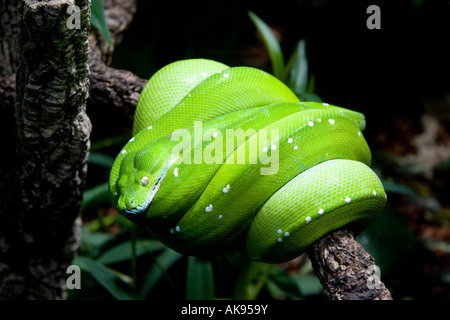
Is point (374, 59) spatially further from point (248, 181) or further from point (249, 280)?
point (248, 181)

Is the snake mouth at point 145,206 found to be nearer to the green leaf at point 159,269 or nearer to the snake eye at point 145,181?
the snake eye at point 145,181

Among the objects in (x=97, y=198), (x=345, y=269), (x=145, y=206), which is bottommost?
(x=97, y=198)

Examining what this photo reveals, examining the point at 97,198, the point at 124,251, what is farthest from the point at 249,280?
the point at 97,198

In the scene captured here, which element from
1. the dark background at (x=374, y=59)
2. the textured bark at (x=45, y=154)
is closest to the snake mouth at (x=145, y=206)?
the textured bark at (x=45, y=154)

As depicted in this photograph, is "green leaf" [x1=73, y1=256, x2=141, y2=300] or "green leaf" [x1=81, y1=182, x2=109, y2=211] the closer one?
"green leaf" [x1=73, y1=256, x2=141, y2=300]

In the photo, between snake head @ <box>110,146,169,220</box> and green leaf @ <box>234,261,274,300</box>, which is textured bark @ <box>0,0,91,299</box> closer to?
snake head @ <box>110,146,169,220</box>

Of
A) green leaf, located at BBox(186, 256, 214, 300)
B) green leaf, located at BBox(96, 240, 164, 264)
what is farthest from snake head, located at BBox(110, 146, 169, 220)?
green leaf, located at BBox(96, 240, 164, 264)
